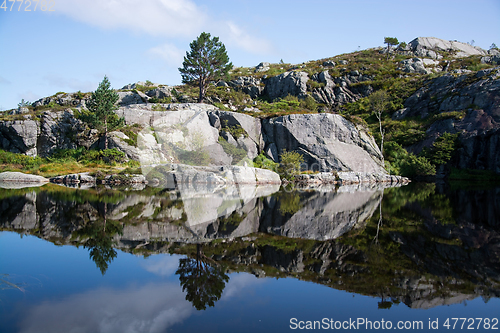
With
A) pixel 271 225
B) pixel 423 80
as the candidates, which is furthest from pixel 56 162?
pixel 423 80

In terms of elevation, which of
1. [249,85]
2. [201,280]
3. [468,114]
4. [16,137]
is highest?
[249,85]

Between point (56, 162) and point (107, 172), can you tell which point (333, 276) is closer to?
point (107, 172)

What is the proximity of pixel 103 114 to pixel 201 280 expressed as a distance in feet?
93.3

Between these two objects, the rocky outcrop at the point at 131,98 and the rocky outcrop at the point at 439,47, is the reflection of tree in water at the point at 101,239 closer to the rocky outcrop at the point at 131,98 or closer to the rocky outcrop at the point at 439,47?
the rocky outcrop at the point at 131,98

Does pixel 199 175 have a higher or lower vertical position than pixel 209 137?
lower

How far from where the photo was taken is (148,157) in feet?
91.9

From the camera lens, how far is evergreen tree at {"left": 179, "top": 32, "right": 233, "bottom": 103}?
36375mm

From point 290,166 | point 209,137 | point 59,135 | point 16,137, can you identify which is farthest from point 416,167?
point 16,137

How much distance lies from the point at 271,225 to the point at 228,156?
74.8ft

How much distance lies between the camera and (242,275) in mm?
4375

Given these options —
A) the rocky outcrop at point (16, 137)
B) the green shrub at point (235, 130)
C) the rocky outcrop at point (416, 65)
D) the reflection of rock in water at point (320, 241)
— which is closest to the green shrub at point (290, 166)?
the green shrub at point (235, 130)

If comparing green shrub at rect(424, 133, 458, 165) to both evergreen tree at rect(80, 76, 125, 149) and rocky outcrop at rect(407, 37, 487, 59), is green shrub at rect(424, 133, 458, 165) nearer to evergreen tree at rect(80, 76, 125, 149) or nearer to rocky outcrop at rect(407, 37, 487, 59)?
evergreen tree at rect(80, 76, 125, 149)

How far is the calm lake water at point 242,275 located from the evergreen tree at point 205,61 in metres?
32.3

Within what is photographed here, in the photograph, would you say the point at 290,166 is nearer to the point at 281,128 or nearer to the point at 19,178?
the point at 281,128
